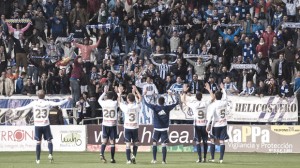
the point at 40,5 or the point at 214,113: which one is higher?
the point at 40,5

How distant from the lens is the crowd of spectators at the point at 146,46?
4719cm

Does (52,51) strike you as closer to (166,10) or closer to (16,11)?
(16,11)

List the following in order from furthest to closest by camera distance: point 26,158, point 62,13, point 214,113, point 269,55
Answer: point 62,13
point 269,55
point 26,158
point 214,113

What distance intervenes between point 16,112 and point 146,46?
301 inches

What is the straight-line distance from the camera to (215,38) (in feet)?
163

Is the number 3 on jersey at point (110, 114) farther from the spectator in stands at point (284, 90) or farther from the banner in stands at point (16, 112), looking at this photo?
the spectator in stands at point (284, 90)

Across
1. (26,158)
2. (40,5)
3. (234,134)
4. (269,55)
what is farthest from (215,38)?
(26,158)

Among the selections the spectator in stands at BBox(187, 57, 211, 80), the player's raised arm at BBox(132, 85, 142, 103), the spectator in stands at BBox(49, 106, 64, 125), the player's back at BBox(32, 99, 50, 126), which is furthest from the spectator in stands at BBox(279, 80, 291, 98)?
the player's back at BBox(32, 99, 50, 126)

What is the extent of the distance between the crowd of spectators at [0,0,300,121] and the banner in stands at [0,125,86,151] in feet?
5.50

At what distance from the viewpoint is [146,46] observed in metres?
50.3

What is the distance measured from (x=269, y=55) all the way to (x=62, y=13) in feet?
37.2

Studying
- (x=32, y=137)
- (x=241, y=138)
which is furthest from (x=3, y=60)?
(x=241, y=138)

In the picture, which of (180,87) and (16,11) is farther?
Answer: (16,11)

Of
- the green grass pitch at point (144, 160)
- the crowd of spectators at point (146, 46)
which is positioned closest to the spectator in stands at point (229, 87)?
the crowd of spectators at point (146, 46)
